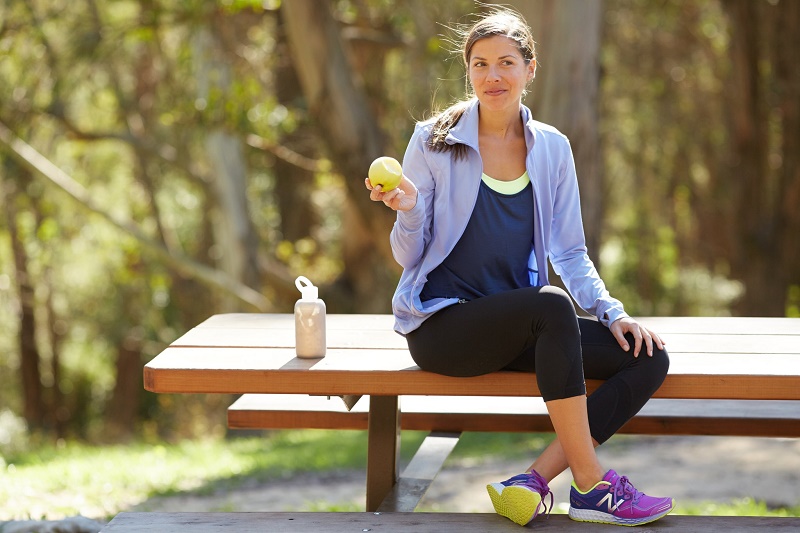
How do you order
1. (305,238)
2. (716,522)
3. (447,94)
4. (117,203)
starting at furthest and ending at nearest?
(117,203) < (305,238) < (447,94) < (716,522)

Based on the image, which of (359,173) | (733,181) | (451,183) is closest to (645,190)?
(733,181)

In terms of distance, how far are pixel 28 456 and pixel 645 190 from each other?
1249 cm

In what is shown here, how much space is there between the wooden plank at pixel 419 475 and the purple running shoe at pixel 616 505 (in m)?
0.53

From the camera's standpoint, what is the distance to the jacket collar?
3082mm

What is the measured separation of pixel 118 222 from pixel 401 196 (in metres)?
7.94

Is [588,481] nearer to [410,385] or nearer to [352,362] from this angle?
[410,385]

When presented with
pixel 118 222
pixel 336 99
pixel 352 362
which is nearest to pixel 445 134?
pixel 352 362

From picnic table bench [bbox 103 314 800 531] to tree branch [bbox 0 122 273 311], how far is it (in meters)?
6.71

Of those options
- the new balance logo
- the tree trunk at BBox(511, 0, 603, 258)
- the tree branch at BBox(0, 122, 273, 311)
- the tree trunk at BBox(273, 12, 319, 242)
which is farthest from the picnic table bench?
the tree trunk at BBox(273, 12, 319, 242)

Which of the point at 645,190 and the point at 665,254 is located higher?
the point at 645,190

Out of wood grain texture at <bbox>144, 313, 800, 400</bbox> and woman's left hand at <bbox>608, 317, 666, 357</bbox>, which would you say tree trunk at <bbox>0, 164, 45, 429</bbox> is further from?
woman's left hand at <bbox>608, 317, 666, 357</bbox>

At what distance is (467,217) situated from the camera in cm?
306

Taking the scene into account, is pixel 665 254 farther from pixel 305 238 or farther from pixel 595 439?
pixel 595 439

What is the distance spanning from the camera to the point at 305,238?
46.7ft
